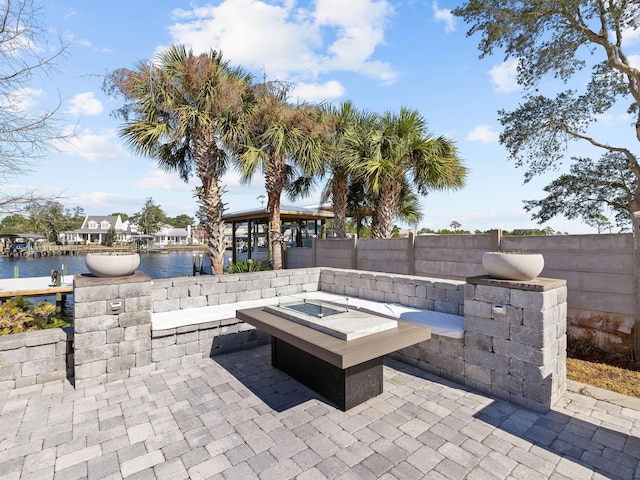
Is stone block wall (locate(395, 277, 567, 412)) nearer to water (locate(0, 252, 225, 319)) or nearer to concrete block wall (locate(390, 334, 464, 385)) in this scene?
concrete block wall (locate(390, 334, 464, 385))

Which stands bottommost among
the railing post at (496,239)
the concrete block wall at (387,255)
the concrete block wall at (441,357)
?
the concrete block wall at (441,357)

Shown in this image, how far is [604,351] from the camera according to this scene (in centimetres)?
409

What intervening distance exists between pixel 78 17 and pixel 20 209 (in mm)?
2773

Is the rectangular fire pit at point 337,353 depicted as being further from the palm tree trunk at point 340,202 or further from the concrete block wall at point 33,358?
the palm tree trunk at point 340,202

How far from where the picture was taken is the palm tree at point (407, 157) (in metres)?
7.58

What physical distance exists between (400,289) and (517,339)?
1.91 m

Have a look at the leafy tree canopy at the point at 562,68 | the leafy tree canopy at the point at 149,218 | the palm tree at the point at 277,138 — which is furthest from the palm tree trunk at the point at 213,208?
the leafy tree canopy at the point at 149,218

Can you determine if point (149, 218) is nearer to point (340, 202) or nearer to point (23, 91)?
point (340, 202)

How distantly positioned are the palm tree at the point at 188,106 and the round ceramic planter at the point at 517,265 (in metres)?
6.43

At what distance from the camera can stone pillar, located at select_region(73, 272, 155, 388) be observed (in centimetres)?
339

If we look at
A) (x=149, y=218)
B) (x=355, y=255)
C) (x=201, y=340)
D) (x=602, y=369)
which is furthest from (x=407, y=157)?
(x=149, y=218)

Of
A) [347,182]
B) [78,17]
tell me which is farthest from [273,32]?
[347,182]

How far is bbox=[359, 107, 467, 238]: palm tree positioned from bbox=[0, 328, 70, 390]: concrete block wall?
21.3ft

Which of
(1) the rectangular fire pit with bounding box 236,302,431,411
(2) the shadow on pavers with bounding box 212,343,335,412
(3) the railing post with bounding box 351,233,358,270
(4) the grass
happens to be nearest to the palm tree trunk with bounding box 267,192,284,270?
(3) the railing post with bounding box 351,233,358,270
